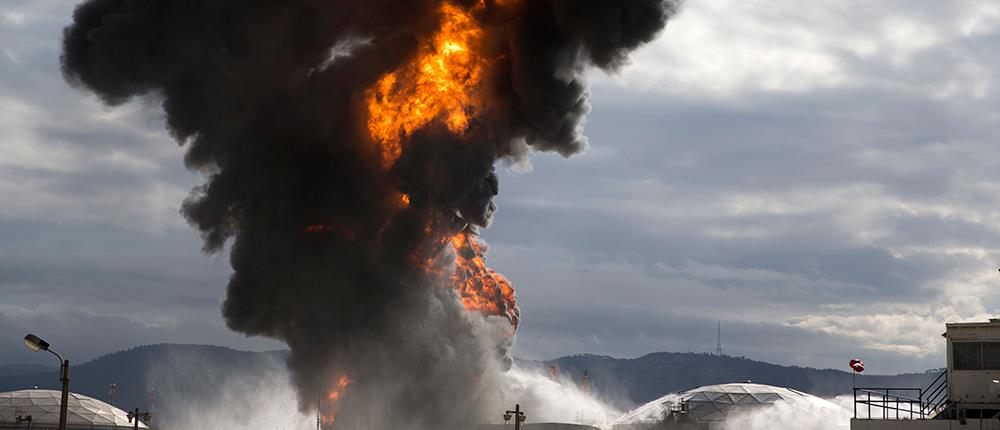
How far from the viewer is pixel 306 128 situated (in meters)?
96.3

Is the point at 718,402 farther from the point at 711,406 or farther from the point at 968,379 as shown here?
the point at 968,379

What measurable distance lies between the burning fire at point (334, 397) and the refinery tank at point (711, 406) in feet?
256

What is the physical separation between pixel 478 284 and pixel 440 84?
1801cm

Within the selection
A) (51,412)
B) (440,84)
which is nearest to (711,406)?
(51,412)

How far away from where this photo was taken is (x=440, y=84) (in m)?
94.8

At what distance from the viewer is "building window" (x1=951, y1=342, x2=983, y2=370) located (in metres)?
70.9

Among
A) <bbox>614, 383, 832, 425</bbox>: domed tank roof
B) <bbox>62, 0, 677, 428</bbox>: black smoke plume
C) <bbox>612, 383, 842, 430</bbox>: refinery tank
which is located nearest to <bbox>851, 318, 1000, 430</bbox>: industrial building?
<bbox>62, 0, 677, 428</bbox>: black smoke plume

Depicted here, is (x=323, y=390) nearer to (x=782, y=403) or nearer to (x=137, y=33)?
(x=137, y=33)

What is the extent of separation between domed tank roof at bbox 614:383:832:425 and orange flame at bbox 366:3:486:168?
3577 inches

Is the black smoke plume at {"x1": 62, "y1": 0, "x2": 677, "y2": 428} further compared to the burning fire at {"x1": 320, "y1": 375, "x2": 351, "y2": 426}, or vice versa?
the burning fire at {"x1": 320, "y1": 375, "x2": 351, "y2": 426}

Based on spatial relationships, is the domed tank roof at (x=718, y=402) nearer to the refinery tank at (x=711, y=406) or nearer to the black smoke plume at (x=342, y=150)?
the refinery tank at (x=711, y=406)

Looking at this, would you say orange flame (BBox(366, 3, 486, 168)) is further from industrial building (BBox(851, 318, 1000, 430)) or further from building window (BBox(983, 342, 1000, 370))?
building window (BBox(983, 342, 1000, 370))

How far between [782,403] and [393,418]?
88619 millimetres

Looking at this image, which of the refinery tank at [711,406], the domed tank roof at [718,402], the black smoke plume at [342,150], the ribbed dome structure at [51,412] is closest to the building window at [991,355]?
the black smoke plume at [342,150]
